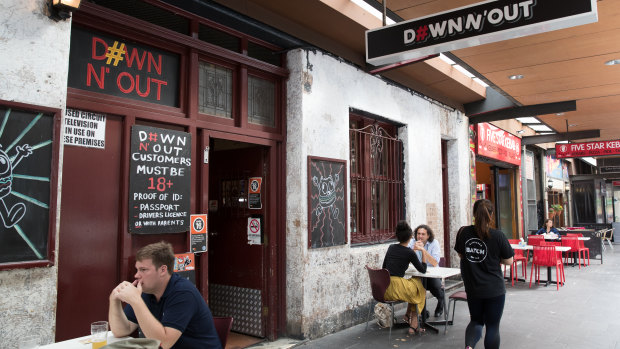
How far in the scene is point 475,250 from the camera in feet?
13.4

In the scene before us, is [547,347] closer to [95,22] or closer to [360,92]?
[360,92]

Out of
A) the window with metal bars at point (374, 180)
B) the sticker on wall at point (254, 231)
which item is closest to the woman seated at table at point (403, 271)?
the window with metal bars at point (374, 180)

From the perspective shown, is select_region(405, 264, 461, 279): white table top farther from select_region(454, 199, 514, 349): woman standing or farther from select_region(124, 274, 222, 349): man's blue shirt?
select_region(124, 274, 222, 349): man's blue shirt

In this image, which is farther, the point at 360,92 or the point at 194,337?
the point at 360,92

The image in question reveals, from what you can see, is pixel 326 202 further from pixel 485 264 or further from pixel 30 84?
pixel 30 84

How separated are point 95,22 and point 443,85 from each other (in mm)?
6219

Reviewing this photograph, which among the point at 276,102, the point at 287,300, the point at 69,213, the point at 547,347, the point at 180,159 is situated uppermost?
the point at 276,102

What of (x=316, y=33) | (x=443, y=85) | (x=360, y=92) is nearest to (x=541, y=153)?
(x=443, y=85)

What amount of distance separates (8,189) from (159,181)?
1335 mm

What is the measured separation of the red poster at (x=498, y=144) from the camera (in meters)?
11.1

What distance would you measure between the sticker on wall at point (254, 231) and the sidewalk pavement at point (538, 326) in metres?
1.31

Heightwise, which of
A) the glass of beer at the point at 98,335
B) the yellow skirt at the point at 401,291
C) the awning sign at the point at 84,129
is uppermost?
the awning sign at the point at 84,129

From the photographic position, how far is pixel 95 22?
12.3 ft

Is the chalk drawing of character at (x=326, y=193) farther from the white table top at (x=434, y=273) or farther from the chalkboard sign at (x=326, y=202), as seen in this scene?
the white table top at (x=434, y=273)
